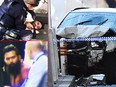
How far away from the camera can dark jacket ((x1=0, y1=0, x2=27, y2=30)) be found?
411 cm

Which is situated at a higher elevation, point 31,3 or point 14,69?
point 31,3

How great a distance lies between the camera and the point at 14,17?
416 centimetres

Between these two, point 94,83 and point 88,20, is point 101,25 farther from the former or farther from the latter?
point 94,83

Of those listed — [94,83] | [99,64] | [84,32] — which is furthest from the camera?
[99,64]

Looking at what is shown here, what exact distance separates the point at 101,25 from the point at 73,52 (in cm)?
79

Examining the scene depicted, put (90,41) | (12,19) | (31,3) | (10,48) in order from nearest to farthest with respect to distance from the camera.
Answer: (10,48) < (31,3) < (12,19) < (90,41)

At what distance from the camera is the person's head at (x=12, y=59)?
3885mm

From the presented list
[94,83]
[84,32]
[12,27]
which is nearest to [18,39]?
[12,27]

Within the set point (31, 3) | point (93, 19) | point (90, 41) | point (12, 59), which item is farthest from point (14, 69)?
point (93, 19)

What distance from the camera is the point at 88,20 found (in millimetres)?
7215

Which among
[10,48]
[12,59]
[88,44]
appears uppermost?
[10,48]

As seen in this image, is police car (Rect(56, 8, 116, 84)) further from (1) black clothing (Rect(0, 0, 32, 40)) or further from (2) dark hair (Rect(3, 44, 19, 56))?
(2) dark hair (Rect(3, 44, 19, 56))

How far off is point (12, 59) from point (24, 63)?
14 cm

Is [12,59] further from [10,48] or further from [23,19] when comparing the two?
[23,19]
